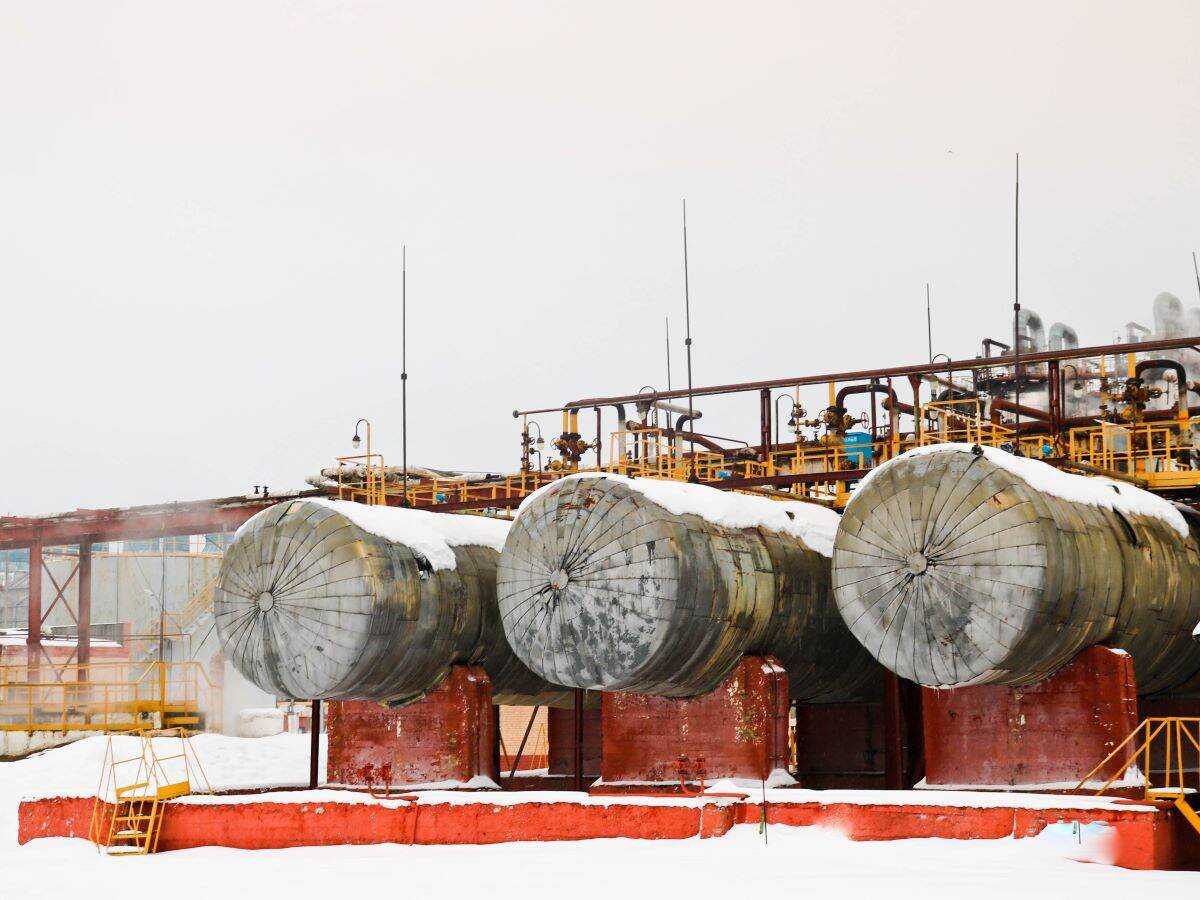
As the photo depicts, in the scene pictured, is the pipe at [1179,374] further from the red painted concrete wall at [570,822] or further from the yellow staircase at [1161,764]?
the red painted concrete wall at [570,822]

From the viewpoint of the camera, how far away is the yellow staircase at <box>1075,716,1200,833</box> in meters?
18.2

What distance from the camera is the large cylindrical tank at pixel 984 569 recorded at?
65.8 feet

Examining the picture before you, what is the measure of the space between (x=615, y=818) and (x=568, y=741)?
41.6 ft

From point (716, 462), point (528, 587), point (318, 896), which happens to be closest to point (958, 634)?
point (528, 587)

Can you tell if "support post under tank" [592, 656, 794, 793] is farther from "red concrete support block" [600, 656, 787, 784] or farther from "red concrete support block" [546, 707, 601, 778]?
"red concrete support block" [546, 707, 601, 778]

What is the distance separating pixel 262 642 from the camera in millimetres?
24781

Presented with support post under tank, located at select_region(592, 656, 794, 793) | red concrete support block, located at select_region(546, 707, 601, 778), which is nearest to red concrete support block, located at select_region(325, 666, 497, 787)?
support post under tank, located at select_region(592, 656, 794, 793)

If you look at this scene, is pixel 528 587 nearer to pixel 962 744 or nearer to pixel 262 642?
pixel 262 642

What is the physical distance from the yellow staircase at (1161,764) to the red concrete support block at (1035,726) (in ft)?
1.12

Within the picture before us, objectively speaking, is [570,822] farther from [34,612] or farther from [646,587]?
[34,612]

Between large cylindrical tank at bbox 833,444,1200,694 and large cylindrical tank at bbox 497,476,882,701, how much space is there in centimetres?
190

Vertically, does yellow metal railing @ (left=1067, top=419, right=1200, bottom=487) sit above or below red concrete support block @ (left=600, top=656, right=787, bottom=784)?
above

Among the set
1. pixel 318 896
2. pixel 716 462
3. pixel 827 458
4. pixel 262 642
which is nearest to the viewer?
pixel 318 896

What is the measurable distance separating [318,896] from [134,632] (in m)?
44.8
